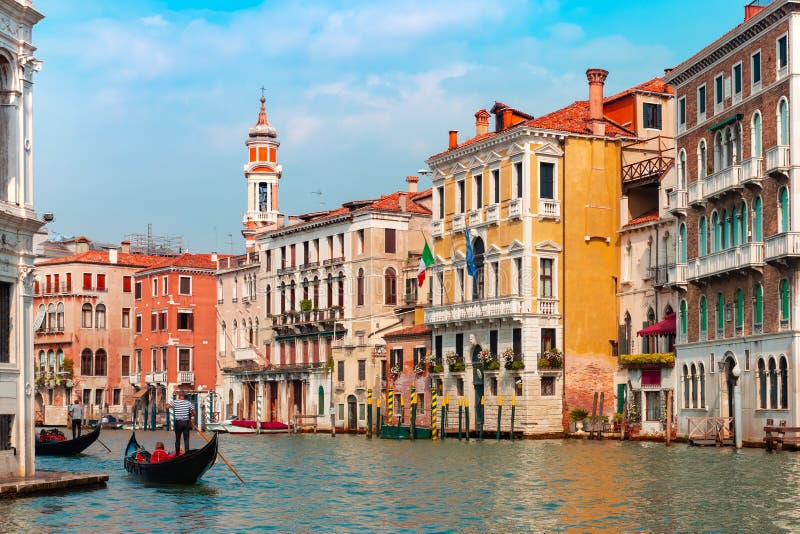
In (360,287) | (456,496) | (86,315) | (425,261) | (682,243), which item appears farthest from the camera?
(86,315)

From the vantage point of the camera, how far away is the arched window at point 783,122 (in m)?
35.3

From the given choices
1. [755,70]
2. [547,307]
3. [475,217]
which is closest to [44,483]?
[755,70]

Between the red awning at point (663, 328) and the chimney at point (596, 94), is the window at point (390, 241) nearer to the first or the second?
the chimney at point (596, 94)

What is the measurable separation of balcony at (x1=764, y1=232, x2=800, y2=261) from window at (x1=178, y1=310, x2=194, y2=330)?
44775 mm

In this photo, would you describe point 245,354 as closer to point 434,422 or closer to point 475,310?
point 475,310

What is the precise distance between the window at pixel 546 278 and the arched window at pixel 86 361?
38661 mm

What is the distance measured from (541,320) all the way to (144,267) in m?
39.0

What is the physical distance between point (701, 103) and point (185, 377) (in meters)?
40.0

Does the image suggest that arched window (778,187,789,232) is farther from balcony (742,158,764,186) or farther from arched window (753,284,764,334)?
arched window (753,284,764,334)

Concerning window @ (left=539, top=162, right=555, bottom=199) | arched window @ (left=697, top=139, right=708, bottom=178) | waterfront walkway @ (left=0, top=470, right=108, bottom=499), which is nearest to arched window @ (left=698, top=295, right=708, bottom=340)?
arched window @ (left=697, top=139, right=708, bottom=178)

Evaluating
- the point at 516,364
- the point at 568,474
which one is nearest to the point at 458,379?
the point at 516,364

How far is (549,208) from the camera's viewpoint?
48.0 metres

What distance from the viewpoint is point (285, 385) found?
→ 213 ft

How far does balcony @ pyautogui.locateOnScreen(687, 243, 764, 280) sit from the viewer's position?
36562 mm
